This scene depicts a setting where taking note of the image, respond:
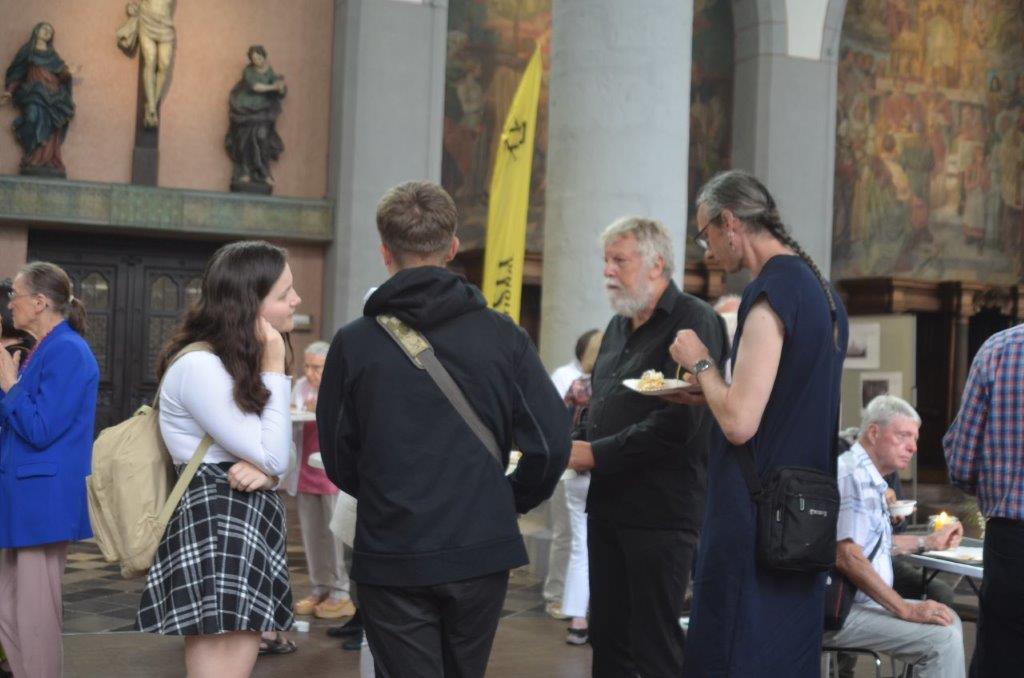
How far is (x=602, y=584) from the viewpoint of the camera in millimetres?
4234

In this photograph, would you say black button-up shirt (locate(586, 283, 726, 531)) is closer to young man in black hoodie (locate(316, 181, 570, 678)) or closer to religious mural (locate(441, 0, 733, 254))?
young man in black hoodie (locate(316, 181, 570, 678))

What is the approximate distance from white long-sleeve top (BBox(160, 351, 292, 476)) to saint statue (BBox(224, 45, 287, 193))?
12210 millimetres

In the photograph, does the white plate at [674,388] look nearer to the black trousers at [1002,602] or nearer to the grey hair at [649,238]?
the grey hair at [649,238]

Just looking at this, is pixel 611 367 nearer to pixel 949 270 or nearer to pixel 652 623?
pixel 652 623

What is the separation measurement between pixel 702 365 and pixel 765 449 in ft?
1.00

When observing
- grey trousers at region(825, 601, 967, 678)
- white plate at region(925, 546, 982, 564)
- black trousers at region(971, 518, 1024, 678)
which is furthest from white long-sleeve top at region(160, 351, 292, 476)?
white plate at region(925, 546, 982, 564)

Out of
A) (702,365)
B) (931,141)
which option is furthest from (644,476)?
(931,141)

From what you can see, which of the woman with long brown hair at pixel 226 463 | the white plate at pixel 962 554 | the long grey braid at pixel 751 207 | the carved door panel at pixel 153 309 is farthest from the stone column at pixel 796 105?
the woman with long brown hair at pixel 226 463

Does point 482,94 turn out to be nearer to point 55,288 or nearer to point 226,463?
point 55,288

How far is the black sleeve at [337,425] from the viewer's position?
10.4ft

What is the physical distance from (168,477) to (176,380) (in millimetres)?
319

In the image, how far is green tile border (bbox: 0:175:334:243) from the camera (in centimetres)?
1438

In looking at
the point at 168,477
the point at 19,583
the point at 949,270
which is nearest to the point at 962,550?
the point at 168,477

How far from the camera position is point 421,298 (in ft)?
10.2
